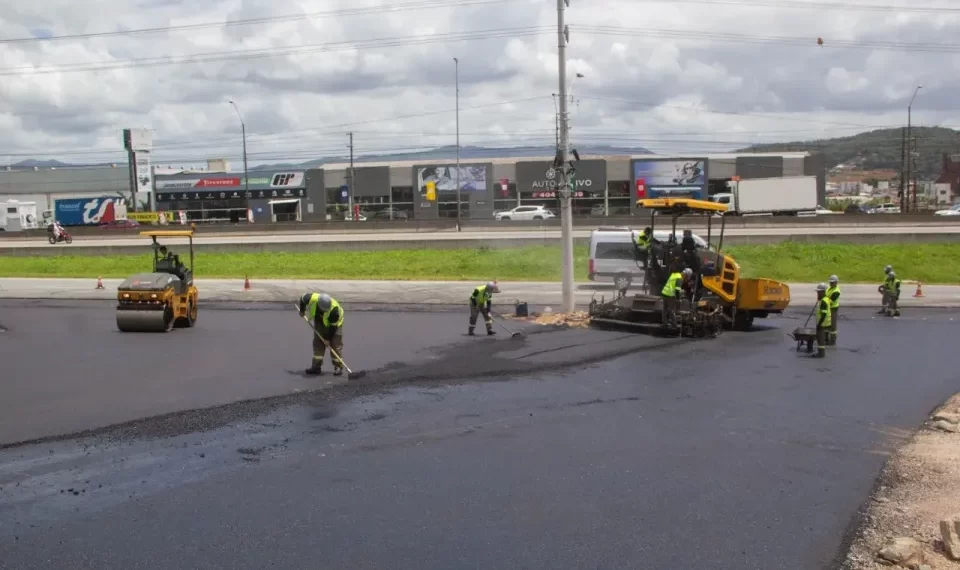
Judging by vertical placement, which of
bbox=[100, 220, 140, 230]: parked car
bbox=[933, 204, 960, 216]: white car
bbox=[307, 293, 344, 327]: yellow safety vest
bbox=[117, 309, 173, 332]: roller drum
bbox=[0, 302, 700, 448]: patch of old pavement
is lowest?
bbox=[0, 302, 700, 448]: patch of old pavement

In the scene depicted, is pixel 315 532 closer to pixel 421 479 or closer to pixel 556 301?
pixel 421 479

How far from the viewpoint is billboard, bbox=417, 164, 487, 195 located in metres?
81.4

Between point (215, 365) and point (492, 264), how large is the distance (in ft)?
74.6

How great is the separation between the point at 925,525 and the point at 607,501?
2627 mm

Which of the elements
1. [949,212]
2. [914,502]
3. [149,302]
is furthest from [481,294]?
[949,212]

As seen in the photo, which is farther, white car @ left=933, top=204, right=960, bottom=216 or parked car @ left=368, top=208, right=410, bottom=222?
parked car @ left=368, top=208, right=410, bottom=222

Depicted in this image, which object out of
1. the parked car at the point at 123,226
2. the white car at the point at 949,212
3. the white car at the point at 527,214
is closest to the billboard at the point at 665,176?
the white car at the point at 527,214

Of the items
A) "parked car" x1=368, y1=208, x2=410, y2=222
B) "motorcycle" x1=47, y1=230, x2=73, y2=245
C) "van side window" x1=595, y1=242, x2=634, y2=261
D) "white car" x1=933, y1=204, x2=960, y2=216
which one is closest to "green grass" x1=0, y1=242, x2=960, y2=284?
"van side window" x1=595, y1=242, x2=634, y2=261

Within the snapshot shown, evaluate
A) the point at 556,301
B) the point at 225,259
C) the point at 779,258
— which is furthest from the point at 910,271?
the point at 225,259

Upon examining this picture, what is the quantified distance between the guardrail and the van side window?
53.6ft

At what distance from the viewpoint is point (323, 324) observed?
14.2 meters

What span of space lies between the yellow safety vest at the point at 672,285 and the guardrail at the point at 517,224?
27.7m

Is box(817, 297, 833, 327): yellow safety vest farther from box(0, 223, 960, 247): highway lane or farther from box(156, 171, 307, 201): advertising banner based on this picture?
box(156, 171, 307, 201): advertising banner

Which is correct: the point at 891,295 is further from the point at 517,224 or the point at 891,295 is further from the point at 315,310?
the point at 517,224
